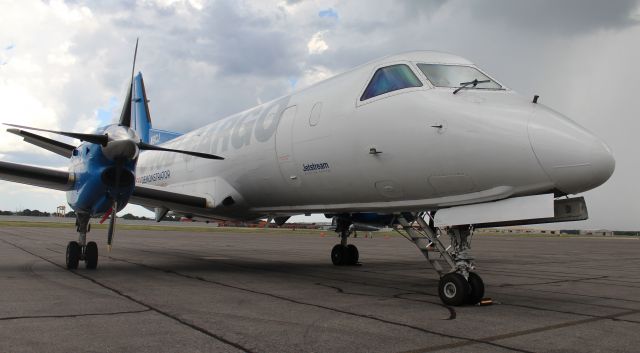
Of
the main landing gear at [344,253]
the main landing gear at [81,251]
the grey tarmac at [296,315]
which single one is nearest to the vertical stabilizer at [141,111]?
the main landing gear at [81,251]

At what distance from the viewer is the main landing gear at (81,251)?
11188 mm

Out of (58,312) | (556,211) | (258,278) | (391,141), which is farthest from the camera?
(258,278)

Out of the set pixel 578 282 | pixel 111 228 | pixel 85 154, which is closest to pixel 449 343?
pixel 578 282

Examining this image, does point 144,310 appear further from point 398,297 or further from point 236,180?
point 236,180

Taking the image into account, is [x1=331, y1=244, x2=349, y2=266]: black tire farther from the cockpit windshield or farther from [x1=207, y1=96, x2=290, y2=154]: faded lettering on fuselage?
the cockpit windshield

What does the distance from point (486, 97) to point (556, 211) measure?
175 cm

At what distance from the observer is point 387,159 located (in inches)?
296

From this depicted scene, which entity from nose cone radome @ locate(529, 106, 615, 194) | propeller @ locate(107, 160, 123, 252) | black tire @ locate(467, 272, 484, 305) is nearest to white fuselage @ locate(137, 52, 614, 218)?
nose cone radome @ locate(529, 106, 615, 194)

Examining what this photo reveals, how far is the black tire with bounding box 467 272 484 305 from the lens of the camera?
6.86m

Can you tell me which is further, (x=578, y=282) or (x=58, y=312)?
(x=578, y=282)

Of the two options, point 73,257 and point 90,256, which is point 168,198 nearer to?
point 90,256

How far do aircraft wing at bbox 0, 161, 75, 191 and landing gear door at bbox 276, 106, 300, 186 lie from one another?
15.4ft

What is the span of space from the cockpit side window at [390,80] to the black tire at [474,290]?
285 centimetres

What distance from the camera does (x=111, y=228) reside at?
34.5 ft
